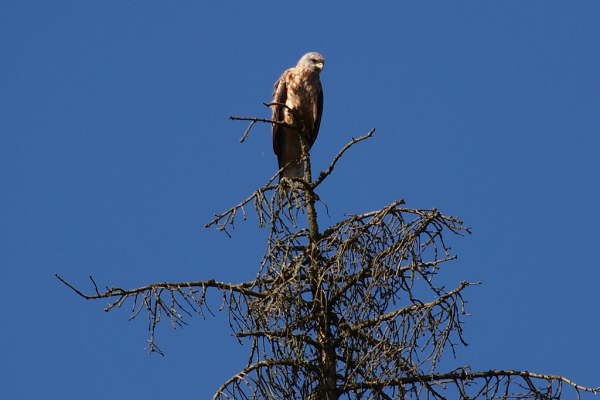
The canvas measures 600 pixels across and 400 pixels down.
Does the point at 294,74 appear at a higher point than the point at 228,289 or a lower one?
higher

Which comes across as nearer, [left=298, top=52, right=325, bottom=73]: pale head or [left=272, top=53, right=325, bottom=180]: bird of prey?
[left=272, top=53, right=325, bottom=180]: bird of prey

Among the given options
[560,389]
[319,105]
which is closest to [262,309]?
[560,389]

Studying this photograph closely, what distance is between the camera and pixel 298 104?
8.08m

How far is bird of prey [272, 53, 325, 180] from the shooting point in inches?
320

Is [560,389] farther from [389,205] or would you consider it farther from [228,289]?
[228,289]

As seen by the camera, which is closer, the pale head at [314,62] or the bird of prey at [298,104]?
the bird of prey at [298,104]

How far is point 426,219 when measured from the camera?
4102mm

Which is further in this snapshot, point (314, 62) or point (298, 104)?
point (314, 62)

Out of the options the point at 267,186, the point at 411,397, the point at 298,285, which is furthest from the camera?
the point at 267,186

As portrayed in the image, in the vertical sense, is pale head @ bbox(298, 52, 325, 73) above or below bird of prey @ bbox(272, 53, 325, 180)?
above

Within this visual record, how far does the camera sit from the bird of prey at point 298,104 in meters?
8.13

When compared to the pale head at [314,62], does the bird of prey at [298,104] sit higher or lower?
lower

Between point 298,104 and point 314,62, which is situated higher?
point 314,62

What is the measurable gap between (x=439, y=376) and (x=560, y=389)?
1.97 feet
